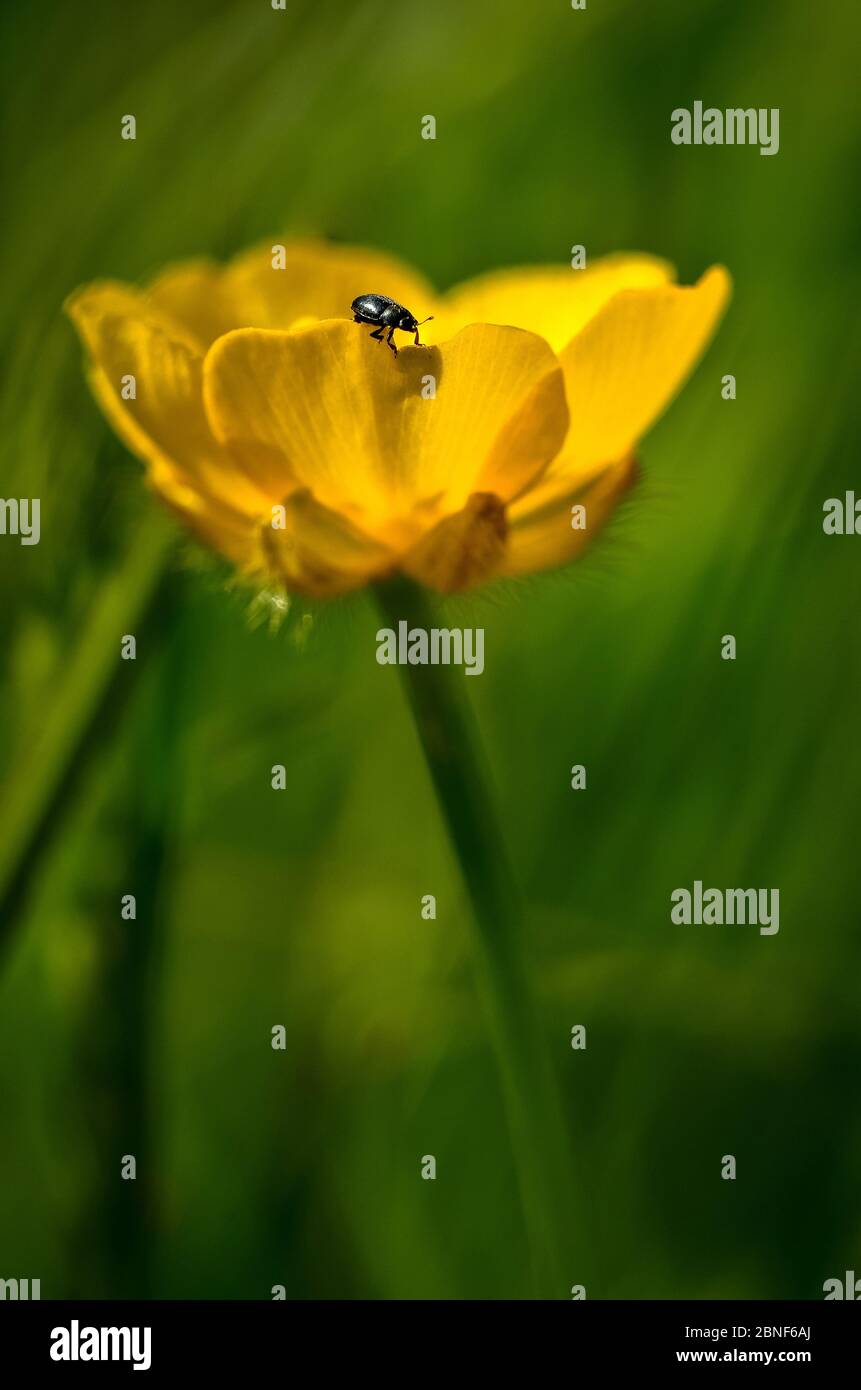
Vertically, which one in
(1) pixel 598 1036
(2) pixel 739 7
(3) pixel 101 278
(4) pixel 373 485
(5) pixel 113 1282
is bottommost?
(5) pixel 113 1282

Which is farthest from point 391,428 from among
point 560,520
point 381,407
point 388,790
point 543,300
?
point 388,790

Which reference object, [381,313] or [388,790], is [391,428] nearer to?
[381,313]

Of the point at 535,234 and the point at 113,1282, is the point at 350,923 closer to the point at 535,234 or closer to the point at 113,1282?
the point at 113,1282

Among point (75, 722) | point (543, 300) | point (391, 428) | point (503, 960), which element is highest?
point (543, 300)

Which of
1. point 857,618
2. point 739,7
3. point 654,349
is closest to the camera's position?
point 654,349

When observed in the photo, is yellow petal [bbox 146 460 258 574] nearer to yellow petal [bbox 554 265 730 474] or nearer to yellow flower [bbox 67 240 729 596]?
yellow flower [bbox 67 240 729 596]

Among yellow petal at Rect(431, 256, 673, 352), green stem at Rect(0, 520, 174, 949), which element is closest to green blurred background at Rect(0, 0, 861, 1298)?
green stem at Rect(0, 520, 174, 949)

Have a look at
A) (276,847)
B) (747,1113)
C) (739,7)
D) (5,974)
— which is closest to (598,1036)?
(747,1113)
